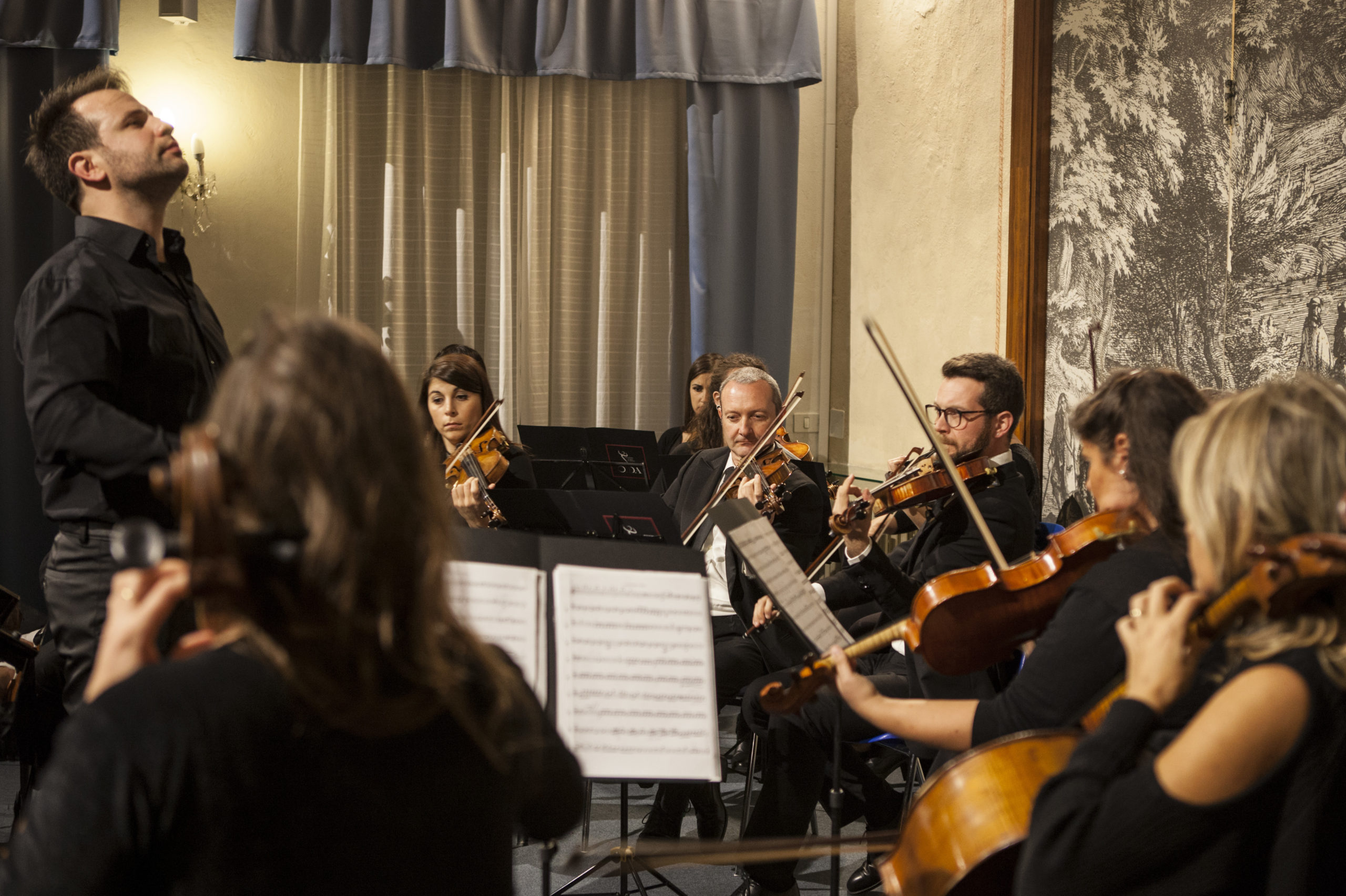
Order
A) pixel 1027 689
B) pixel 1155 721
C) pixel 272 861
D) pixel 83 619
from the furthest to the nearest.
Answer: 1. pixel 83 619
2. pixel 1027 689
3. pixel 1155 721
4. pixel 272 861

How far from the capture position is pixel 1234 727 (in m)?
1.05

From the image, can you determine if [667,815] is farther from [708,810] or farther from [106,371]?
[106,371]

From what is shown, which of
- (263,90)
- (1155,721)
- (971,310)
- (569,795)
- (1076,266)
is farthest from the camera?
(263,90)

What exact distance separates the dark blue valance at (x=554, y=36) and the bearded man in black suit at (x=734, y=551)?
224 cm

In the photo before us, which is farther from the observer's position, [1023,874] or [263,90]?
[263,90]

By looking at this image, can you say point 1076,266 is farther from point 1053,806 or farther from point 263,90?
point 263,90

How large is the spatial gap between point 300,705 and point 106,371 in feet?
3.87

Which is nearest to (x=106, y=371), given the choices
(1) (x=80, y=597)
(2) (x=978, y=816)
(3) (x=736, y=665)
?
(1) (x=80, y=597)

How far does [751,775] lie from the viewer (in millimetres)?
2932

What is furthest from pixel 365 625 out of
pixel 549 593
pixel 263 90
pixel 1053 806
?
pixel 263 90

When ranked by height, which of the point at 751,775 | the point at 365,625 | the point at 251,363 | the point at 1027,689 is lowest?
the point at 751,775

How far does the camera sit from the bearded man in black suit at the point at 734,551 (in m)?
2.91

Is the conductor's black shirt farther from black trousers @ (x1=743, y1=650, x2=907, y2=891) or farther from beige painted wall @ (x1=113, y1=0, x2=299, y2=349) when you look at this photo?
beige painted wall @ (x1=113, y1=0, x2=299, y2=349)

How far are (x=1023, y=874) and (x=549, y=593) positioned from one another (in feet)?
2.83
